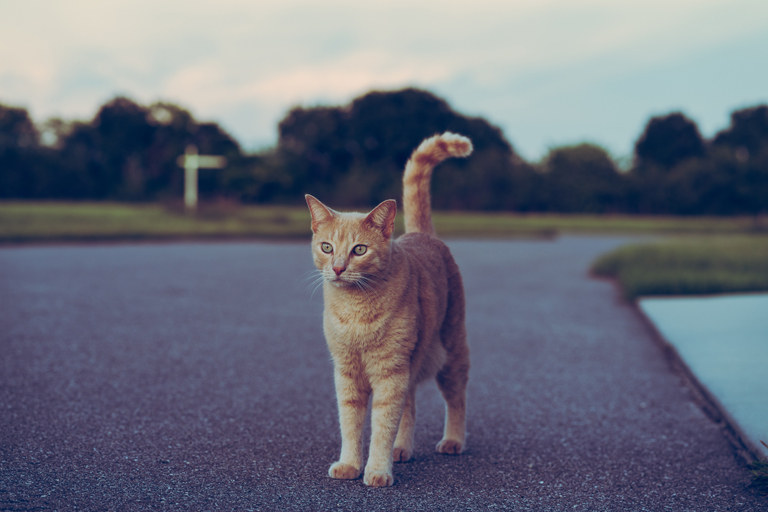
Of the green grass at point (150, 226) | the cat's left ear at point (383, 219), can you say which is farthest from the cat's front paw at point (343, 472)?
the green grass at point (150, 226)

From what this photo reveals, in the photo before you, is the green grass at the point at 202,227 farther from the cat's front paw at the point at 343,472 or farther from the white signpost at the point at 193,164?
the cat's front paw at the point at 343,472

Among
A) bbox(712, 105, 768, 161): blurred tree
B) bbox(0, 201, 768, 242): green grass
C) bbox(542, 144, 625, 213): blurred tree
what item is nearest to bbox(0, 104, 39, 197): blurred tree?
bbox(0, 201, 768, 242): green grass

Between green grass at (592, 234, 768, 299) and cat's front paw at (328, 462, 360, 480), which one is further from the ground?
green grass at (592, 234, 768, 299)

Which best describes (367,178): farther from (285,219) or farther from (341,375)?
(341,375)

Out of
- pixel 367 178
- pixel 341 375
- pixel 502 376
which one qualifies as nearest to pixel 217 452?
pixel 341 375

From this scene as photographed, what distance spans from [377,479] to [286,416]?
41.2 inches

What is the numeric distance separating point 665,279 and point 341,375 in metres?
6.84

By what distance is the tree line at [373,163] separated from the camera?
117ft

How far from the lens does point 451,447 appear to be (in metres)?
3.13

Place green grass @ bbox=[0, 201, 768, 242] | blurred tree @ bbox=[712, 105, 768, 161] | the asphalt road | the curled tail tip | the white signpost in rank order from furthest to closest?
blurred tree @ bbox=[712, 105, 768, 161]
the white signpost
green grass @ bbox=[0, 201, 768, 242]
the curled tail tip
the asphalt road

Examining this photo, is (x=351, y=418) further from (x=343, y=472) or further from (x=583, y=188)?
(x=583, y=188)

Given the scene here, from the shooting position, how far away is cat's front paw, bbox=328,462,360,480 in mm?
2707

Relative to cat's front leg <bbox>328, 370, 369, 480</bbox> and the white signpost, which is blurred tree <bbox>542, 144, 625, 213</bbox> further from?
cat's front leg <bbox>328, 370, 369, 480</bbox>

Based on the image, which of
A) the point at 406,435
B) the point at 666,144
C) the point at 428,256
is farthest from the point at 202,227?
the point at 666,144
